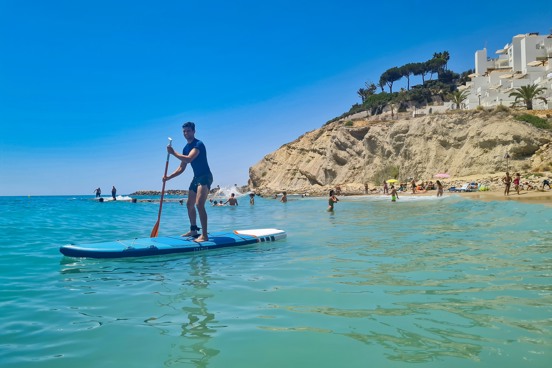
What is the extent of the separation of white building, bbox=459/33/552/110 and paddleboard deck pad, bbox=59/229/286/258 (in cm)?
5361

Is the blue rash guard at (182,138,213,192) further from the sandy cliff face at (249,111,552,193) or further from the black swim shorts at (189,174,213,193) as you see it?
the sandy cliff face at (249,111,552,193)

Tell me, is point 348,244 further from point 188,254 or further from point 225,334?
point 225,334

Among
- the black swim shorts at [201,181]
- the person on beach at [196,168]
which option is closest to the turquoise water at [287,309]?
the person on beach at [196,168]

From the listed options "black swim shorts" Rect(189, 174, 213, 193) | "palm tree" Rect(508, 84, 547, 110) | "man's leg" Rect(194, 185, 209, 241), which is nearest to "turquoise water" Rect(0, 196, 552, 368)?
"man's leg" Rect(194, 185, 209, 241)

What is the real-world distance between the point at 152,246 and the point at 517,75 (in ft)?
201

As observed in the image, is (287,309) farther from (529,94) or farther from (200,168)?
(529,94)

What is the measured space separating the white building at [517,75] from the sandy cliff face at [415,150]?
558 inches

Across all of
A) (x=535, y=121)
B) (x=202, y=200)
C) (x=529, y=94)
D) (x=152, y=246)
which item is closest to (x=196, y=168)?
(x=202, y=200)

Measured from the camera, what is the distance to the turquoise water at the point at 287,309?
2904mm

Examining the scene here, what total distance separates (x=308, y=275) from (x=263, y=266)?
3.75ft

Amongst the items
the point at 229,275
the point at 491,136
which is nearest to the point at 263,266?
the point at 229,275

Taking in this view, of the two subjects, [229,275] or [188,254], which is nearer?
[229,275]

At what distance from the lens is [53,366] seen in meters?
2.85

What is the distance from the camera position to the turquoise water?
2904 mm
